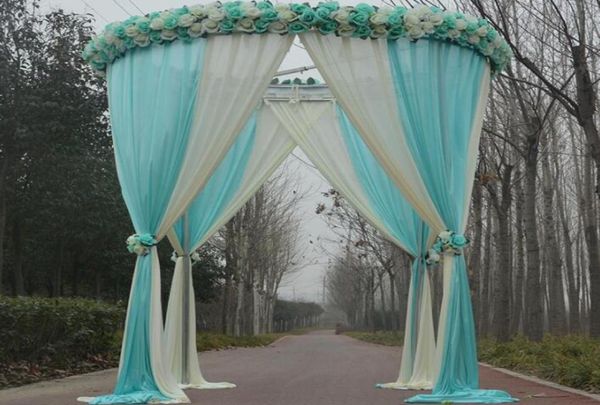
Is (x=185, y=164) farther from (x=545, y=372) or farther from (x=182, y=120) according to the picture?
(x=545, y=372)

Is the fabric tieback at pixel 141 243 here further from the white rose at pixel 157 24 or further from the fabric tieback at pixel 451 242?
the fabric tieback at pixel 451 242

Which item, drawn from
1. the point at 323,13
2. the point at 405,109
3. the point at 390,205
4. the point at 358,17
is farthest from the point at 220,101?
the point at 390,205

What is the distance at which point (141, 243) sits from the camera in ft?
25.0

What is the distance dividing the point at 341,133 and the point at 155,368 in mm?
4141

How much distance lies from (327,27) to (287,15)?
0.41 meters

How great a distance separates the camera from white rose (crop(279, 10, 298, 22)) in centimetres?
750

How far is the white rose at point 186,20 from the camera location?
25.3 ft

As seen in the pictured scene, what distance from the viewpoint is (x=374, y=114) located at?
7738 mm

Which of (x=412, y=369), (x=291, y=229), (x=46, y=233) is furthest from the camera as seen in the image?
(x=291, y=229)

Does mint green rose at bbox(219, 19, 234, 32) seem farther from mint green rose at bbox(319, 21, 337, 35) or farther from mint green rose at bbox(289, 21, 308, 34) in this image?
mint green rose at bbox(319, 21, 337, 35)

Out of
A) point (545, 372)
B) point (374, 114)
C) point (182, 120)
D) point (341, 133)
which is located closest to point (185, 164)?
point (182, 120)

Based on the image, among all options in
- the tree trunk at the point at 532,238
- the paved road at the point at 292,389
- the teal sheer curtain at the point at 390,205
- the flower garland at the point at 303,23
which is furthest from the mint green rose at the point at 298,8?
the tree trunk at the point at 532,238

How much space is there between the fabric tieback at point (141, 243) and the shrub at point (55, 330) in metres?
2.72

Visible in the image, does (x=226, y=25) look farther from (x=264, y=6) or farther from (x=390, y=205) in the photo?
(x=390, y=205)
